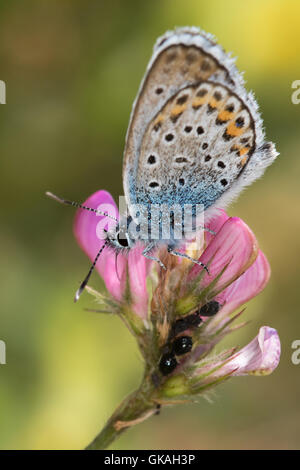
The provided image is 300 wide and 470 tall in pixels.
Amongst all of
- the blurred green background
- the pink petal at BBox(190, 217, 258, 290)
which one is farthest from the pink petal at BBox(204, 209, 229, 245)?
the blurred green background

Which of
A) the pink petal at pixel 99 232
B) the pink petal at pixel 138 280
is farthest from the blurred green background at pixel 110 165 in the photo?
the pink petal at pixel 138 280

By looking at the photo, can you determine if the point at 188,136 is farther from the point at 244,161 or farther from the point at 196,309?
the point at 196,309

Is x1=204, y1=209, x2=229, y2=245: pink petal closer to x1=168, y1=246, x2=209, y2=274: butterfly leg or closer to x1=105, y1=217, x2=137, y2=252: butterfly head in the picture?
x1=168, y1=246, x2=209, y2=274: butterfly leg

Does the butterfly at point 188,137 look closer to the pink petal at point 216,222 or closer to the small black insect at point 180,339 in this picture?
the pink petal at point 216,222

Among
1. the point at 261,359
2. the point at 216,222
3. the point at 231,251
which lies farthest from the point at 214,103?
the point at 261,359

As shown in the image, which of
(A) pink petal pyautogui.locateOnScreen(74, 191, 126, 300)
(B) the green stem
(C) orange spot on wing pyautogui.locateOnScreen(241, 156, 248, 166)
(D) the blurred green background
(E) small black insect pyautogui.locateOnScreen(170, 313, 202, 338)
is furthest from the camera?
(D) the blurred green background
